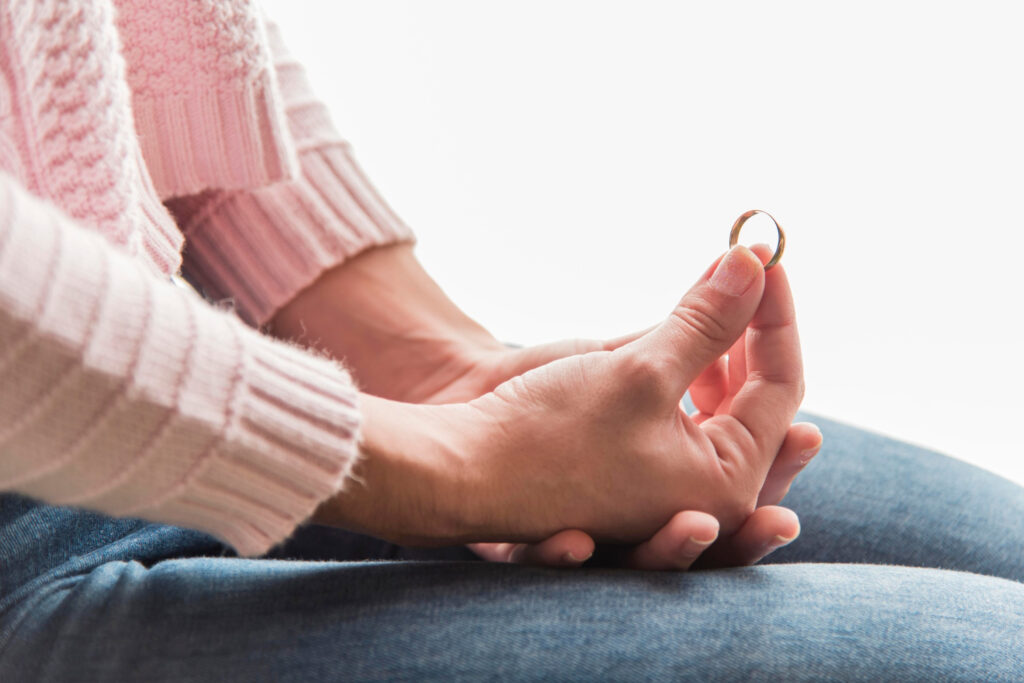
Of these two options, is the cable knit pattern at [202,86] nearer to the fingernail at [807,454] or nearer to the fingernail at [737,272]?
the fingernail at [737,272]

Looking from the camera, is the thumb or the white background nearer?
the thumb

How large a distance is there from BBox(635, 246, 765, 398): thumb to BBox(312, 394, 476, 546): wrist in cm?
15

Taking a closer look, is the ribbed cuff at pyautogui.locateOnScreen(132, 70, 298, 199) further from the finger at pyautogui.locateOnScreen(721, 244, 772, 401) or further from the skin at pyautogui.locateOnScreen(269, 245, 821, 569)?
the finger at pyautogui.locateOnScreen(721, 244, 772, 401)

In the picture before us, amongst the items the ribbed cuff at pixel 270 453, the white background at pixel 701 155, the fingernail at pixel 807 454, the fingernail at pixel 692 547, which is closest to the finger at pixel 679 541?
the fingernail at pixel 692 547

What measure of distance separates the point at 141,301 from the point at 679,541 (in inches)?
13.1

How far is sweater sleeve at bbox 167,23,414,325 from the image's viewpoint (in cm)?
77

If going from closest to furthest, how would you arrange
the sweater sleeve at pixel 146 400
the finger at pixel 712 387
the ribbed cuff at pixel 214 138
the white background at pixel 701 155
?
the sweater sleeve at pixel 146 400
the ribbed cuff at pixel 214 138
the finger at pixel 712 387
the white background at pixel 701 155

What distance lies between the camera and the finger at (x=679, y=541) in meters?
0.52

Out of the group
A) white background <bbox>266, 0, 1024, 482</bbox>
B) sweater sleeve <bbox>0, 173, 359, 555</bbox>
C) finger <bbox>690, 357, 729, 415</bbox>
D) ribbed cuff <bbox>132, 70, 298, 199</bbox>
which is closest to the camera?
sweater sleeve <bbox>0, 173, 359, 555</bbox>

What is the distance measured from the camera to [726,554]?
59 cm

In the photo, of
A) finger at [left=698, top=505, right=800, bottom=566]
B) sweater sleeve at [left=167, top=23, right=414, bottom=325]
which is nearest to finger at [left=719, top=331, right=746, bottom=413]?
finger at [left=698, top=505, right=800, bottom=566]

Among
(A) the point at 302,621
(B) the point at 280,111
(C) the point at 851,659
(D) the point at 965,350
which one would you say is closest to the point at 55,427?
(A) the point at 302,621

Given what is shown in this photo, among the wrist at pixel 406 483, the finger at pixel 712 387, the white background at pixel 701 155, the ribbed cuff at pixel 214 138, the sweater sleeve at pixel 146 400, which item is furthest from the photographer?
the white background at pixel 701 155

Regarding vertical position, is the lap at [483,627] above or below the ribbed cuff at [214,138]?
below
